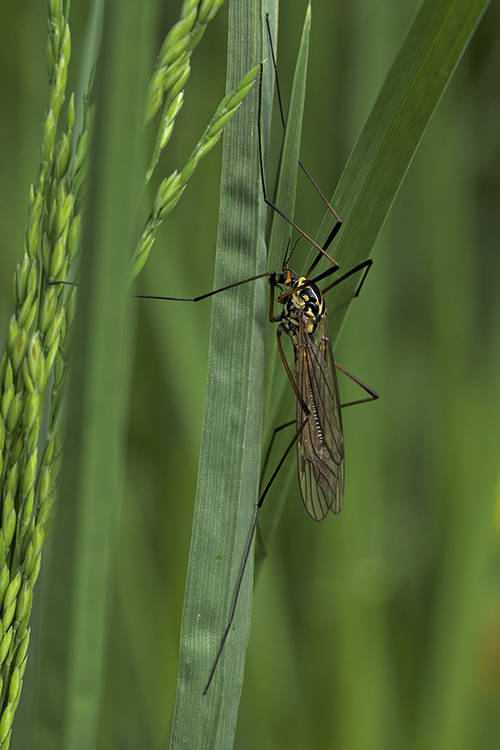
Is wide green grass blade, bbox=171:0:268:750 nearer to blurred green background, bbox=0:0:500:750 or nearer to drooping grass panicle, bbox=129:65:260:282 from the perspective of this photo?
drooping grass panicle, bbox=129:65:260:282

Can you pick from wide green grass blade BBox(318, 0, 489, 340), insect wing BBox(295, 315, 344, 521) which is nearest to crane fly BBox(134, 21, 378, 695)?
insect wing BBox(295, 315, 344, 521)

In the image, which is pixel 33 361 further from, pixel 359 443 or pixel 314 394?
pixel 359 443

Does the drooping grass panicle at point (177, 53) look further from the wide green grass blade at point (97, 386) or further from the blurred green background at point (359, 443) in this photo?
the blurred green background at point (359, 443)

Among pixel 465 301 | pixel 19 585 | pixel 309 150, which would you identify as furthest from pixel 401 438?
pixel 19 585

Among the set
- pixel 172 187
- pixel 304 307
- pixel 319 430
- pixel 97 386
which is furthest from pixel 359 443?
pixel 97 386

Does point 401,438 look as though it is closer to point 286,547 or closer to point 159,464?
point 286,547

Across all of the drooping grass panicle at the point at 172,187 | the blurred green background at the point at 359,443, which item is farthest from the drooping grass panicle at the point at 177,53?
the blurred green background at the point at 359,443
